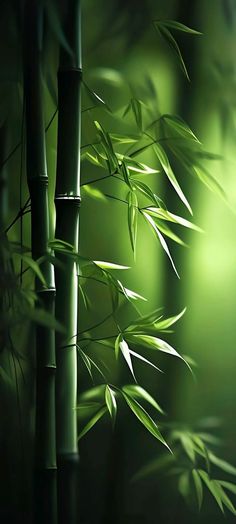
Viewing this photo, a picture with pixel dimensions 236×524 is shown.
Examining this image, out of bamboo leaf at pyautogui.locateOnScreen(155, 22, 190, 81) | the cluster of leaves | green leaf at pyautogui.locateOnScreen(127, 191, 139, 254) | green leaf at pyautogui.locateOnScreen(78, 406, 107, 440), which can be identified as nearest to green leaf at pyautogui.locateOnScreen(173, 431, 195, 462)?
the cluster of leaves

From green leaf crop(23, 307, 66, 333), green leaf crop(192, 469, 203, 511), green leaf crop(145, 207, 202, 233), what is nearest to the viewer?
green leaf crop(23, 307, 66, 333)

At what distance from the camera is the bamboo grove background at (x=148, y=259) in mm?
1315

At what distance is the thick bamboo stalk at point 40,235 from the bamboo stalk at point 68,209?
2cm

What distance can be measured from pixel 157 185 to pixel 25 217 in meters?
0.27

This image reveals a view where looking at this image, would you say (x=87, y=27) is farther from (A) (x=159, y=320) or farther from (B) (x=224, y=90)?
(A) (x=159, y=320)

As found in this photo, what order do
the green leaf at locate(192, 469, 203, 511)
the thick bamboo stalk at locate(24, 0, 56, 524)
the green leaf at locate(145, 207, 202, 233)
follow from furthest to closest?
1. the green leaf at locate(192, 469, 203, 511)
2. the green leaf at locate(145, 207, 202, 233)
3. the thick bamboo stalk at locate(24, 0, 56, 524)

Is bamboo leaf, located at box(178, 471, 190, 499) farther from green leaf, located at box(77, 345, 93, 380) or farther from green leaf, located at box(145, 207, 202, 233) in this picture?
green leaf, located at box(145, 207, 202, 233)

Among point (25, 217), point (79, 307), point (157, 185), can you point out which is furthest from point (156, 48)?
point (79, 307)

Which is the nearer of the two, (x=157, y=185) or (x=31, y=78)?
(x=31, y=78)

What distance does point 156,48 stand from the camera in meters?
1.36

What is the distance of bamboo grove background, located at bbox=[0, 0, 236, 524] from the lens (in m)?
1.32

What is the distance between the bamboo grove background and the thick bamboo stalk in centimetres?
12

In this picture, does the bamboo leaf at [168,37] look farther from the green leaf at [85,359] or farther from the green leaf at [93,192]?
the green leaf at [85,359]

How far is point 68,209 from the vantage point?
1177 mm
